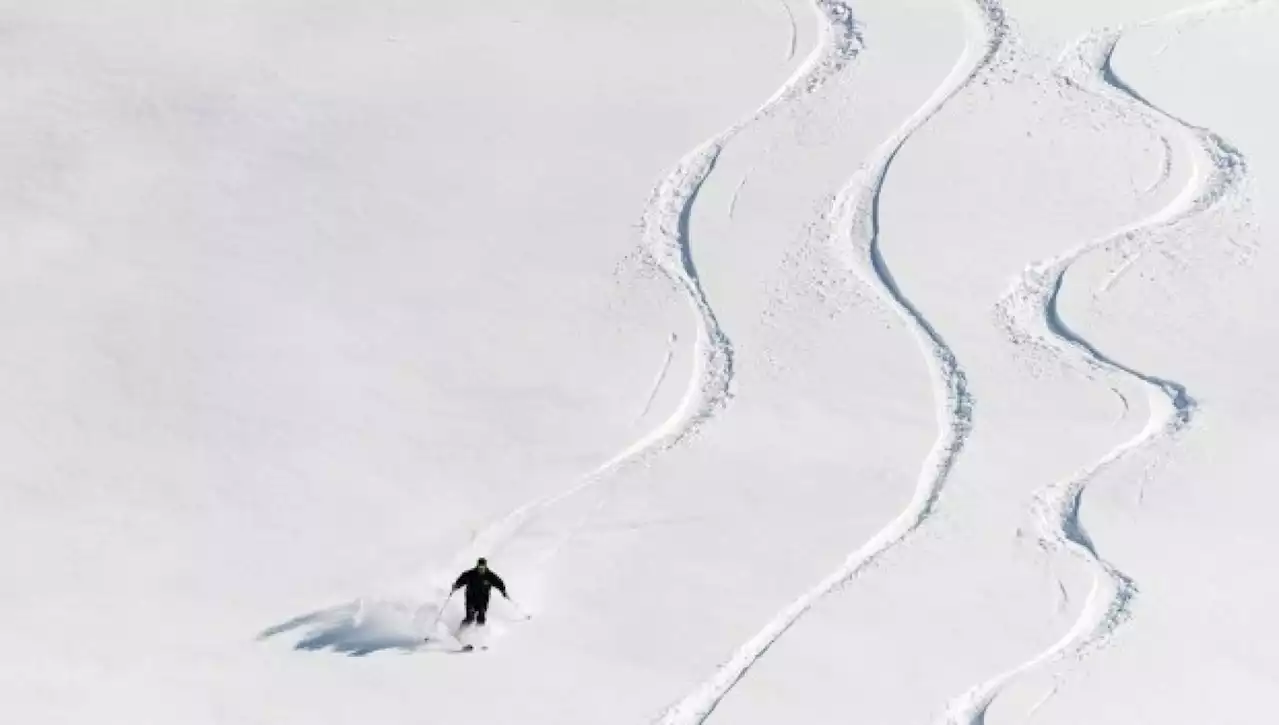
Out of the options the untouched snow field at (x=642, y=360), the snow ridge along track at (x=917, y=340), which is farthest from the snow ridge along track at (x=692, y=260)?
the snow ridge along track at (x=917, y=340)

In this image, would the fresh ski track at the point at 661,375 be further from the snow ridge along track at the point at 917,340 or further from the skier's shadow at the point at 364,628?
the skier's shadow at the point at 364,628

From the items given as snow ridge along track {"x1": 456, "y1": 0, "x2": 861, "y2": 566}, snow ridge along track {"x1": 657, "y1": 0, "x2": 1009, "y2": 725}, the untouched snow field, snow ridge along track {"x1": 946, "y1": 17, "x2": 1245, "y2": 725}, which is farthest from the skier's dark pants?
snow ridge along track {"x1": 946, "y1": 17, "x2": 1245, "y2": 725}

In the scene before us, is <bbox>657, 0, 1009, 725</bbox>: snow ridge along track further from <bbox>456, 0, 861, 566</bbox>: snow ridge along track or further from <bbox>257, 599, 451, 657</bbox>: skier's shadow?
<bbox>257, 599, 451, 657</bbox>: skier's shadow

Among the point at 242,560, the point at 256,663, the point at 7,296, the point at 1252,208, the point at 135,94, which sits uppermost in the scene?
the point at 135,94

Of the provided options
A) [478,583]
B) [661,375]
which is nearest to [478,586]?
[478,583]

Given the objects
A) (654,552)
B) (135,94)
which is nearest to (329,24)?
(135,94)

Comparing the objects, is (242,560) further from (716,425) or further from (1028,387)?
(1028,387)
